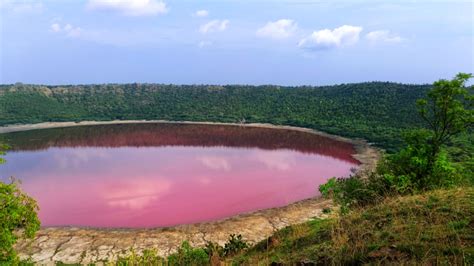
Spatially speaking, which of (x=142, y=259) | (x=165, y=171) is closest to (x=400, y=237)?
(x=142, y=259)

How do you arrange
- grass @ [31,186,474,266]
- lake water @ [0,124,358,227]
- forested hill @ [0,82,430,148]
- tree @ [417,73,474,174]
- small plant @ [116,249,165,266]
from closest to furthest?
1. grass @ [31,186,474,266]
2. small plant @ [116,249,165,266]
3. tree @ [417,73,474,174]
4. lake water @ [0,124,358,227]
5. forested hill @ [0,82,430,148]

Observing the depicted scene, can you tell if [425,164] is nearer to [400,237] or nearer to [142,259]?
[400,237]

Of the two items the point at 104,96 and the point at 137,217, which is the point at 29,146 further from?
the point at 104,96

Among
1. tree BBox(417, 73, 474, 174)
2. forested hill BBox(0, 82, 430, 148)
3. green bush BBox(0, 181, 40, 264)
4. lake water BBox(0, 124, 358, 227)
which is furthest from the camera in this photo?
forested hill BBox(0, 82, 430, 148)

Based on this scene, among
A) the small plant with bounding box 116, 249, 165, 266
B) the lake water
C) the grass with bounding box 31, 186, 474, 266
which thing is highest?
the grass with bounding box 31, 186, 474, 266

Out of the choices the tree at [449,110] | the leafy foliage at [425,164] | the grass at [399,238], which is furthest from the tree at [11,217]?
the tree at [449,110]

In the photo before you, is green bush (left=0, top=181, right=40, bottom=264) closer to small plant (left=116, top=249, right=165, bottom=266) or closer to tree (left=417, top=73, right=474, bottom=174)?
small plant (left=116, top=249, right=165, bottom=266)

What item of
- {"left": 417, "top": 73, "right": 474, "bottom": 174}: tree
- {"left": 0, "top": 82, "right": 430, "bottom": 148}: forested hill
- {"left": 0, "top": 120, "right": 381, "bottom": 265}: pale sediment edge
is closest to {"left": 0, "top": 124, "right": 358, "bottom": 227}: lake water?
{"left": 0, "top": 120, "right": 381, "bottom": 265}: pale sediment edge
